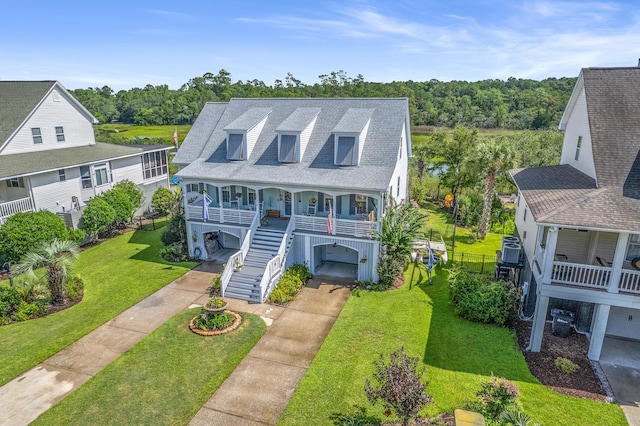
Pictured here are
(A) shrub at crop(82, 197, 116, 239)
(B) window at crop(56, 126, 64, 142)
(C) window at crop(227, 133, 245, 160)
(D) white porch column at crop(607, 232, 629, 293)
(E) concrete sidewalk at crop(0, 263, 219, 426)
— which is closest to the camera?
(E) concrete sidewalk at crop(0, 263, 219, 426)

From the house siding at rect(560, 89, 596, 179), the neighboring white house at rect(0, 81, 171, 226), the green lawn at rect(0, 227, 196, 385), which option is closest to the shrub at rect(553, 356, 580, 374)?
the house siding at rect(560, 89, 596, 179)

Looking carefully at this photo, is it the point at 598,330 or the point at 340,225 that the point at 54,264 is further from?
the point at 598,330

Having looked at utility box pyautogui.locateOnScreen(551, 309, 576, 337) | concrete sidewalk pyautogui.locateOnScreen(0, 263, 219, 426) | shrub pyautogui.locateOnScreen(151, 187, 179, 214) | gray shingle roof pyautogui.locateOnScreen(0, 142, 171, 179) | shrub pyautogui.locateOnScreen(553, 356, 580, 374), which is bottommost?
concrete sidewalk pyautogui.locateOnScreen(0, 263, 219, 426)

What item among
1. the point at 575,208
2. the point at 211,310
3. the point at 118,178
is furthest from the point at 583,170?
the point at 118,178

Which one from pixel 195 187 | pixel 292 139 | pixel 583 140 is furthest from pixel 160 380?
pixel 583 140

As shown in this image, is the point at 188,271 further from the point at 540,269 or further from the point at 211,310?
the point at 540,269

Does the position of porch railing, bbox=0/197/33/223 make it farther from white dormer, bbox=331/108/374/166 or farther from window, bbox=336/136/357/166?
window, bbox=336/136/357/166

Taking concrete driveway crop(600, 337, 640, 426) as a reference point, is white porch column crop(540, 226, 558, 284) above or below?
above
